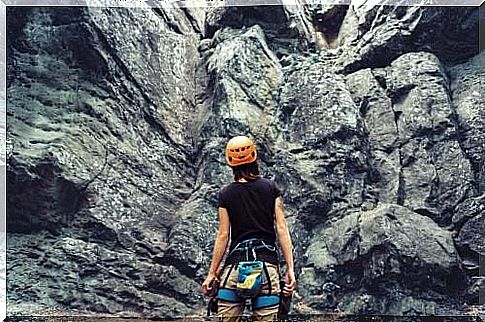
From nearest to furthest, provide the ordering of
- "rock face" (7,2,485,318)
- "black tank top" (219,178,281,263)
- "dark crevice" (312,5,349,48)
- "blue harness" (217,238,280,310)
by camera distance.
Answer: "blue harness" (217,238,280,310) → "black tank top" (219,178,281,263) → "rock face" (7,2,485,318) → "dark crevice" (312,5,349,48)

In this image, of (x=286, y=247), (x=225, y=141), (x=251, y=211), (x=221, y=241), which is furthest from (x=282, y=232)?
(x=225, y=141)

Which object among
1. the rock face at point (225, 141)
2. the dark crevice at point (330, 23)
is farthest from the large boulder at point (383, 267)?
the dark crevice at point (330, 23)

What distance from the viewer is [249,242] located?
2.82 meters

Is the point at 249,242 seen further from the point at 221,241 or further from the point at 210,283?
the point at 210,283

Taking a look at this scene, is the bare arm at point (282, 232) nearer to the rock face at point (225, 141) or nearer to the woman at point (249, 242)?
the woman at point (249, 242)

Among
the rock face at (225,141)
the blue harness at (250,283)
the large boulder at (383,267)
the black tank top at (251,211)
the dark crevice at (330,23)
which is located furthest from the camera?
the dark crevice at (330,23)

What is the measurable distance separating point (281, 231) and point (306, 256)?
13.8ft

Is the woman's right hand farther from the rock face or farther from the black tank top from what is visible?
the rock face

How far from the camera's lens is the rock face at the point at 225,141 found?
6.73m

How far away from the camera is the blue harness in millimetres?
2729

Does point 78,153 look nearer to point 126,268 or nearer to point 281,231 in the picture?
point 126,268

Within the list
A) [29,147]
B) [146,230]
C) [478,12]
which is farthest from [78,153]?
[478,12]

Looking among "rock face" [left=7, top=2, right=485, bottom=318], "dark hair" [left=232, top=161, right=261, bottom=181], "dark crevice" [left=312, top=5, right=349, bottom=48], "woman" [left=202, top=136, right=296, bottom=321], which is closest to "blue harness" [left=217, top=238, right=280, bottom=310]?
"woman" [left=202, top=136, right=296, bottom=321]

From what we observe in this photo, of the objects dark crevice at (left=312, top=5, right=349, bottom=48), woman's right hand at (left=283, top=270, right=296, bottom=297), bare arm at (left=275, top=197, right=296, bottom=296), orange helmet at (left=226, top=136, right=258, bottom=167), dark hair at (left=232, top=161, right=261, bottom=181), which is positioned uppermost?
dark crevice at (left=312, top=5, right=349, bottom=48)
